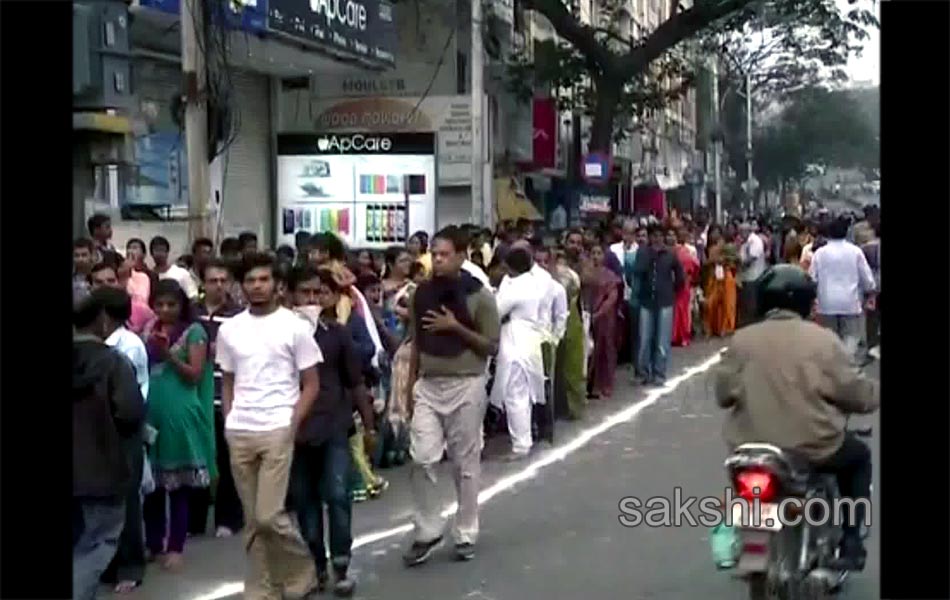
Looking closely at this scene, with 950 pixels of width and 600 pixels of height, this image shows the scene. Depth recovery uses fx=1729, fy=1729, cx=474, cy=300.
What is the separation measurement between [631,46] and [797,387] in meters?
27.8

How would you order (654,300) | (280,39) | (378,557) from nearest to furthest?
(378,557) → (654,300) → (280,39)

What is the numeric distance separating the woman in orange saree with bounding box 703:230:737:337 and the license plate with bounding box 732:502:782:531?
19.0 metres

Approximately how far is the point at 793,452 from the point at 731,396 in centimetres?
37

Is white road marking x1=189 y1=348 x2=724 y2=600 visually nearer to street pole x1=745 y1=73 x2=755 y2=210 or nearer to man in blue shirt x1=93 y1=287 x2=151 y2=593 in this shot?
man in blue shirt x1=93 y1=287 x2=151 y2=593

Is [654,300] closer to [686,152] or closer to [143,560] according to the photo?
[143,560]

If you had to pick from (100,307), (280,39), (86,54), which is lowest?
(100,307)

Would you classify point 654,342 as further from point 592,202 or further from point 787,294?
point 592,202

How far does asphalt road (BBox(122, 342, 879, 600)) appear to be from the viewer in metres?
9.14

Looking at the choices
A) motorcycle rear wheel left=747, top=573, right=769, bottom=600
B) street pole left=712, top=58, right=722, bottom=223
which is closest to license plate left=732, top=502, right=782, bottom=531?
motorcycle rear wheel left=747, top=573, right=769, bottom=600

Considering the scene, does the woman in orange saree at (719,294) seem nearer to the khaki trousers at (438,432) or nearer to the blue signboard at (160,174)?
the blue signboard at (160,174)

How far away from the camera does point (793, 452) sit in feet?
23.9

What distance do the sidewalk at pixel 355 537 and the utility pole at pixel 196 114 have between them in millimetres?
2734

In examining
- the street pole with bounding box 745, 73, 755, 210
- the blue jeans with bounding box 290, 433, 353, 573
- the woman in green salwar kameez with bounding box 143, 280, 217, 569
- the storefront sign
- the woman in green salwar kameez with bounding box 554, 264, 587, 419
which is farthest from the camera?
the street pole with bounding box 745, 73, 755, 210

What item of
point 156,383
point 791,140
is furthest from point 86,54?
point 791,140
